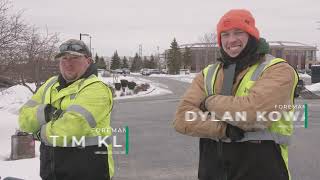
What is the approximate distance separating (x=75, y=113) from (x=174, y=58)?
9122 centimetres

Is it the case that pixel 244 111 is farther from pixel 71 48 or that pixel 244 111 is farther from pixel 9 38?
pixel 9 38

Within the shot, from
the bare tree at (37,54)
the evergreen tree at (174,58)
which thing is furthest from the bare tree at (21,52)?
the evergreen tree at (174,58)

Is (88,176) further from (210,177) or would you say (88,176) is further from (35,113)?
(210,177)

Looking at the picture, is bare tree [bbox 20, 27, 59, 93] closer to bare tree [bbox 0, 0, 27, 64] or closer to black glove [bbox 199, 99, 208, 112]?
bare tree [bbox 0, 0, 27, 64]

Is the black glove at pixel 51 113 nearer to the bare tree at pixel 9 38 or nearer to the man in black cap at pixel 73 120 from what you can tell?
the man in black cap at pixel 73 120

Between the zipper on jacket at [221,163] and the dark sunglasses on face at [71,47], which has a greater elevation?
the dark sunglasses on face at [71,47]

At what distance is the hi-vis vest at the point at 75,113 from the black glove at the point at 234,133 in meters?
1.07

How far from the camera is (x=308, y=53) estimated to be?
12288cm

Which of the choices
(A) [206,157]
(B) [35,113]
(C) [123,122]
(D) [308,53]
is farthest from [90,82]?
(D) [308,53]

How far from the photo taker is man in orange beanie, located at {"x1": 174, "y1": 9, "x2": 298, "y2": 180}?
281 centimetres

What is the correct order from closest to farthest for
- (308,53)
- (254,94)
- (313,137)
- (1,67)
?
(254,94) < (313,137) < (1,67) < (308,53)

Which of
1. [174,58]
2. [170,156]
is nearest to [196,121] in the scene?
[170,156]

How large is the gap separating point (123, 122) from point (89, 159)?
11728mm

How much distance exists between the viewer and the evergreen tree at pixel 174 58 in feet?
309
